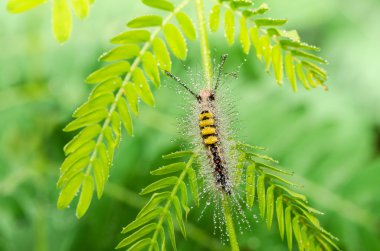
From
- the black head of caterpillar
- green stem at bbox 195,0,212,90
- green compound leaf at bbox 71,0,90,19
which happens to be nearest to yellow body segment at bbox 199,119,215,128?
the black head of caterpillar

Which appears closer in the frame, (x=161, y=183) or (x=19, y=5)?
(x=19, y=5)

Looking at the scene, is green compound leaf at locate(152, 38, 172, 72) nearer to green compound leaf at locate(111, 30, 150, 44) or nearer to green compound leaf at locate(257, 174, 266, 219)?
green compound leaf at locate(111, 30, 150, 44)

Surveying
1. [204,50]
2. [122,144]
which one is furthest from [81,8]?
[122,144]

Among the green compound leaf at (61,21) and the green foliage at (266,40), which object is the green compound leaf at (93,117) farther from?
the green foliage at (266,40)

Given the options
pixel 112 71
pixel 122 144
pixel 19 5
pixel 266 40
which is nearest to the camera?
pixel 19 5

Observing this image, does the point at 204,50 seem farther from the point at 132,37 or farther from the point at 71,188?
the point at 71,188
